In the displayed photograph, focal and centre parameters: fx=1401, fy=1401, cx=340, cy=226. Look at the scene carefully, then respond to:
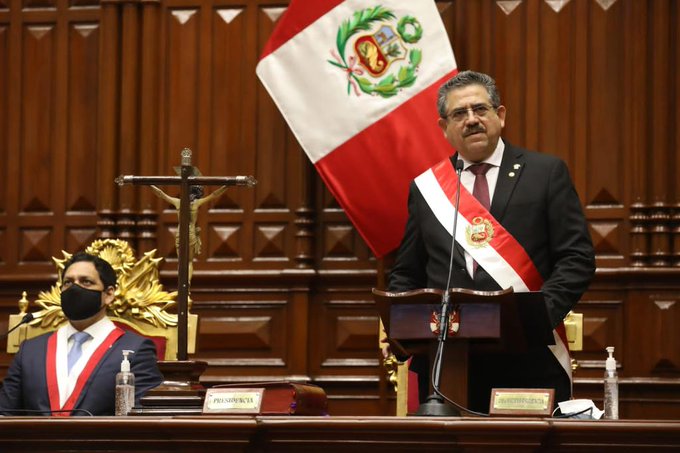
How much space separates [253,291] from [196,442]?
313 cm

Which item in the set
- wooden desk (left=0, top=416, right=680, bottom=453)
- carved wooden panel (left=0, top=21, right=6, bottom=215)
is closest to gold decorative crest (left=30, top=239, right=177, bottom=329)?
carved wooden panel (left=0, top=21, right=6, bottom=215)

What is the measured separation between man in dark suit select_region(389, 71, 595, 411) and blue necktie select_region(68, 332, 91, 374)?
126 cm

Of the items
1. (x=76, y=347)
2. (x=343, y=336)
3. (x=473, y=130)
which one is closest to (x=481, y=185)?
(x=473, y=130)

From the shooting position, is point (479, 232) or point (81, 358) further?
point (81, 358)

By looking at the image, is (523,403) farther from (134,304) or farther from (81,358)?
(134,304)

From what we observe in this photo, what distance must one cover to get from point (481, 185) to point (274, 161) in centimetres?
235

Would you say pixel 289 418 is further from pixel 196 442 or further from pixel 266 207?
pixel 266 207

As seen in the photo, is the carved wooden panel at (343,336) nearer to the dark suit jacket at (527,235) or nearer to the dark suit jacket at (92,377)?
the dark suit jacket at (92,377)

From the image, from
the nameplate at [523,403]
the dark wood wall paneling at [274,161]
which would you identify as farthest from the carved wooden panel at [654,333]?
the nameplate at [523,403]

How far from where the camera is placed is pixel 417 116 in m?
5.94

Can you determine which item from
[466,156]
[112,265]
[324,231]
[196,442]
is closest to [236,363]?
[324,231]

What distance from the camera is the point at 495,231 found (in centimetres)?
391

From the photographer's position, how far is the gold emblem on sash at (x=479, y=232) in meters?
3.90

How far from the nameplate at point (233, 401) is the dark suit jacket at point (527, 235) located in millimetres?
732
